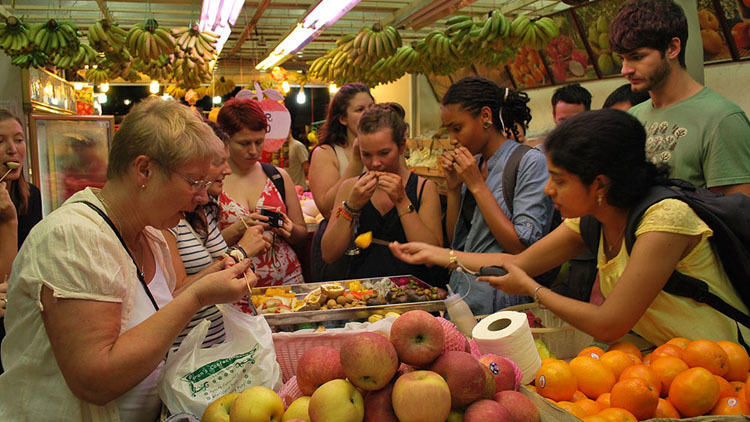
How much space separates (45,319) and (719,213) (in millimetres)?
2199

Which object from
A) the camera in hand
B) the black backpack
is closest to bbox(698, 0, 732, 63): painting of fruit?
the black backpack

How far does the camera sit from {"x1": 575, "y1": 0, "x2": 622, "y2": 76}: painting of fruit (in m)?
7.28

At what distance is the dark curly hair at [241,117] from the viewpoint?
11.8 ft

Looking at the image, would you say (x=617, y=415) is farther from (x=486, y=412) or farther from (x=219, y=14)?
(x=219, y=14)

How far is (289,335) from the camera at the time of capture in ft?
7.03

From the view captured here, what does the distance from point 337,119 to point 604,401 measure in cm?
333

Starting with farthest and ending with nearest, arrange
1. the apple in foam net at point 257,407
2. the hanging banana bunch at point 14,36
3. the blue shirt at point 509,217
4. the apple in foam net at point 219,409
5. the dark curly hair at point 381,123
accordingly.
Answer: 1. the hanging banana bunch at point 14,36
2. the dark curly hair at point 381,123
3. the blue shirt at point 509,217
4. the apple in foam net at point 219,409
5. the apple in foam net at point 257,407

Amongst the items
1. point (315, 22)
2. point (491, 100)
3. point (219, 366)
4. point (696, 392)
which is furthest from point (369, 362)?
point (315, 22)

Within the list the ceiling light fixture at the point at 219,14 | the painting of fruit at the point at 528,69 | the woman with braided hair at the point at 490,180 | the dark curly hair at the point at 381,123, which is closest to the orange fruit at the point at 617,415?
the woman with braided hair at the point at 490,180

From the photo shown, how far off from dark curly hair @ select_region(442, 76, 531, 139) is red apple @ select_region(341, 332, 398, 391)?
77.8 inches

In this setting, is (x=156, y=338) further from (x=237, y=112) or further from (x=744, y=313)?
(x=237, y=112)

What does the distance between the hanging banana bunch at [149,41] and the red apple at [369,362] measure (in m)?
6.18

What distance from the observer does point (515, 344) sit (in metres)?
1.70

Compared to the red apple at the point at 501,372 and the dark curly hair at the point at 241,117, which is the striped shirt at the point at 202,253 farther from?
the red apple at the point at 501,372
